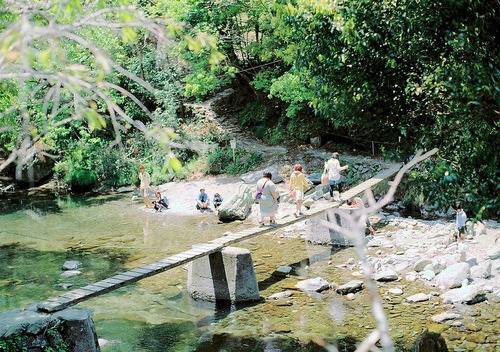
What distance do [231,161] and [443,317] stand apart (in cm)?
1681

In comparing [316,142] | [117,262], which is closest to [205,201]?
[316,142]

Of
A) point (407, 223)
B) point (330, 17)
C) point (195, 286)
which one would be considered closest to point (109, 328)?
point (195, 286)

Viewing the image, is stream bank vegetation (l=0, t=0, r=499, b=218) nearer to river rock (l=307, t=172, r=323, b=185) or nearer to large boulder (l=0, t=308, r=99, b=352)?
large boulder (l=0, t=308, r=99, b=352)

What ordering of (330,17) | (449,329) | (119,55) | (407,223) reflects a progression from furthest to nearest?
1. (119,55)
2. (407,223)
3. (449,329)
4. (330,17)

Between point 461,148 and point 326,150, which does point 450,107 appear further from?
point 326,150

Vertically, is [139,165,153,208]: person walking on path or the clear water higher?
[139,165,153,208]: person walking on path

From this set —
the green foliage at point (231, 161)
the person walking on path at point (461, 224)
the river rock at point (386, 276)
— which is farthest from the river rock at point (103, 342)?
the green foliage at point (231, 161)

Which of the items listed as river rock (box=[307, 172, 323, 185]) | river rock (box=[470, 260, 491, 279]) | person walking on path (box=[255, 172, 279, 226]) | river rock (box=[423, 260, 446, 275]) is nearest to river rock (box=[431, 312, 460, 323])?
river rock (box=[470, 260, 491, 279])

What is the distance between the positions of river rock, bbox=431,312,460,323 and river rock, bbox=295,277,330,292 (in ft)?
9.25

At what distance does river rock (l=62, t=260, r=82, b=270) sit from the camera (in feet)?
54.0

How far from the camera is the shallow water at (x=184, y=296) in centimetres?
1109

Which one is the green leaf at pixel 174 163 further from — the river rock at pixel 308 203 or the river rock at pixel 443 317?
the river rock at pixel 308 203

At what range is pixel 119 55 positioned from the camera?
28688 millimetres

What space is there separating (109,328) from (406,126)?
7271 millimetres
